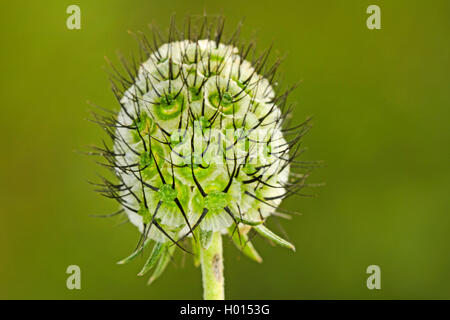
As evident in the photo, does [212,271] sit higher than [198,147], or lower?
lower

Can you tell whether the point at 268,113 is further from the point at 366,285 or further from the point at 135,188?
the point at 366,285

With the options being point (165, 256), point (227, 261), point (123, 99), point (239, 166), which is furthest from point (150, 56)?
point (227, 261)

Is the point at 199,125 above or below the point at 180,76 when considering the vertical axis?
below

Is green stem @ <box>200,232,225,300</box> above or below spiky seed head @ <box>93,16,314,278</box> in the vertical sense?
below

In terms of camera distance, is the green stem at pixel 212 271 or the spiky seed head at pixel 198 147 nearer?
the spiky seed head at pixel 198 147

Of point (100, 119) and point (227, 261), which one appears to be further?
point (227, 261)

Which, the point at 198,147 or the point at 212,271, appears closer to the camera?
the point at 198,147

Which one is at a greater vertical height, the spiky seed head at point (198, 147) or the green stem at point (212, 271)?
the spiky seed head at point (198, 147)

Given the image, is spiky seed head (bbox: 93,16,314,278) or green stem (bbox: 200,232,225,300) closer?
spiky seed head (bbox: 93,16,314,278)
